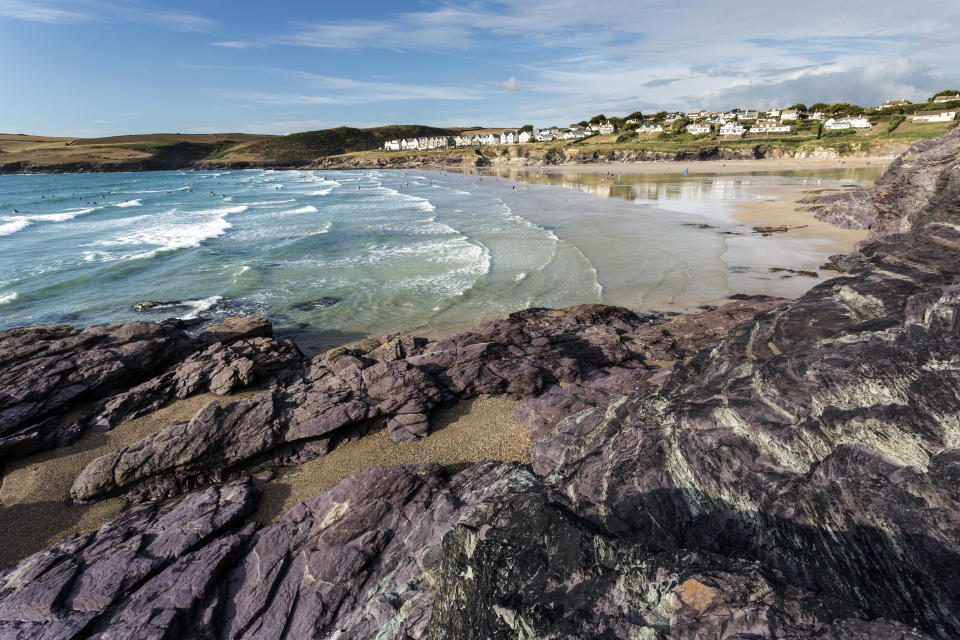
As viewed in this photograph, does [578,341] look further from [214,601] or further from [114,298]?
[114,298]

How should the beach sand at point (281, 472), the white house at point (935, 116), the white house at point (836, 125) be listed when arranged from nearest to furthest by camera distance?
the beach sand at point (281, 472) → the white house at point (935, 116) → the white house at point (836, 125)

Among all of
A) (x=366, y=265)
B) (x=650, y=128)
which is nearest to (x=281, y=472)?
(x=366, y=265)

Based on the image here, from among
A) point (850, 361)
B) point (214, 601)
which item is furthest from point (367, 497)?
point (850, 361)

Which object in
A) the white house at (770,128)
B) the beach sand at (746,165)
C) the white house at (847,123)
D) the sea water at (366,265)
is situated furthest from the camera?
the white house at (770,128)

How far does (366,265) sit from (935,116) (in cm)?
14804

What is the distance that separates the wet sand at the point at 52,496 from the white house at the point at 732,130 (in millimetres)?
163921

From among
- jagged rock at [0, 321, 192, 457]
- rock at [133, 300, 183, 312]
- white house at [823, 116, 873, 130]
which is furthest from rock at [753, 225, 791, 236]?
white house at [823, 116, 873, 130]

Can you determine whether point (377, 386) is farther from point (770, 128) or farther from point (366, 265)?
point (770, 128)

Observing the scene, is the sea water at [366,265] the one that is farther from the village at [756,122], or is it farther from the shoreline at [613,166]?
the village at [756,122]

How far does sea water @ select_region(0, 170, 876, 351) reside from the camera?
2152 centimetres

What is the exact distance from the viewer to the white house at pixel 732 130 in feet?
446

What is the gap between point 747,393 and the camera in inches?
242

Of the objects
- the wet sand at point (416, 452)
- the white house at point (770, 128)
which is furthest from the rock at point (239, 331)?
the white house at point (770, 128)

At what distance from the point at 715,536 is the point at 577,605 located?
83.9 inches
